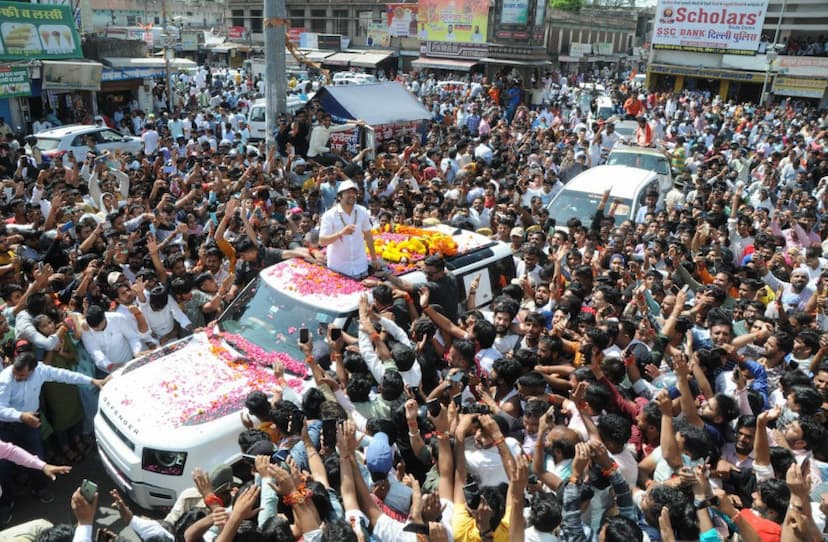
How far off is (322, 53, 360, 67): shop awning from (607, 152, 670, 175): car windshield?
36.7m

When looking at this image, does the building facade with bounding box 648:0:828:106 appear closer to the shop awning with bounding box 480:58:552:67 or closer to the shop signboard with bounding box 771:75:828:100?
the shop signboard with bounding box 771:75:828:100

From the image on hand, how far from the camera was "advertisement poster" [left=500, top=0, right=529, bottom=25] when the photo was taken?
35.3m

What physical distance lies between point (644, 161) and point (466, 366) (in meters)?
9.65

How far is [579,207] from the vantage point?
1023cm

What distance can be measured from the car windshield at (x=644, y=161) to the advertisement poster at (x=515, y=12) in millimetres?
25208

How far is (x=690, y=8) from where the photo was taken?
33.8 m

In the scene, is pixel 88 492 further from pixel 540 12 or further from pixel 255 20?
pixel 255 20

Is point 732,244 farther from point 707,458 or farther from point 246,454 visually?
point 246,454

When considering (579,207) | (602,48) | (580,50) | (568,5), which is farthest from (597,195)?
(602,48)

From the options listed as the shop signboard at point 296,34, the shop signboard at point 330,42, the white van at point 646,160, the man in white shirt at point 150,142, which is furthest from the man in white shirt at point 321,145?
the shop signboard at point 296,34

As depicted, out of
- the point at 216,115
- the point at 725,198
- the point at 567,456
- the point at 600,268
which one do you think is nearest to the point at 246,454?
the point at 567,456

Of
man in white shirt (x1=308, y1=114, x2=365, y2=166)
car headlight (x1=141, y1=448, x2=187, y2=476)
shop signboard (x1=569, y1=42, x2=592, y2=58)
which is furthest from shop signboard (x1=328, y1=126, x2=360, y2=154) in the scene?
shop signboard (x1=569, y1=42, x2=592, y2=58)

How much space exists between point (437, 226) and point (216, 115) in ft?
55.9

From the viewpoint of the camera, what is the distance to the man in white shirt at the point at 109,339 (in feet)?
18.5
